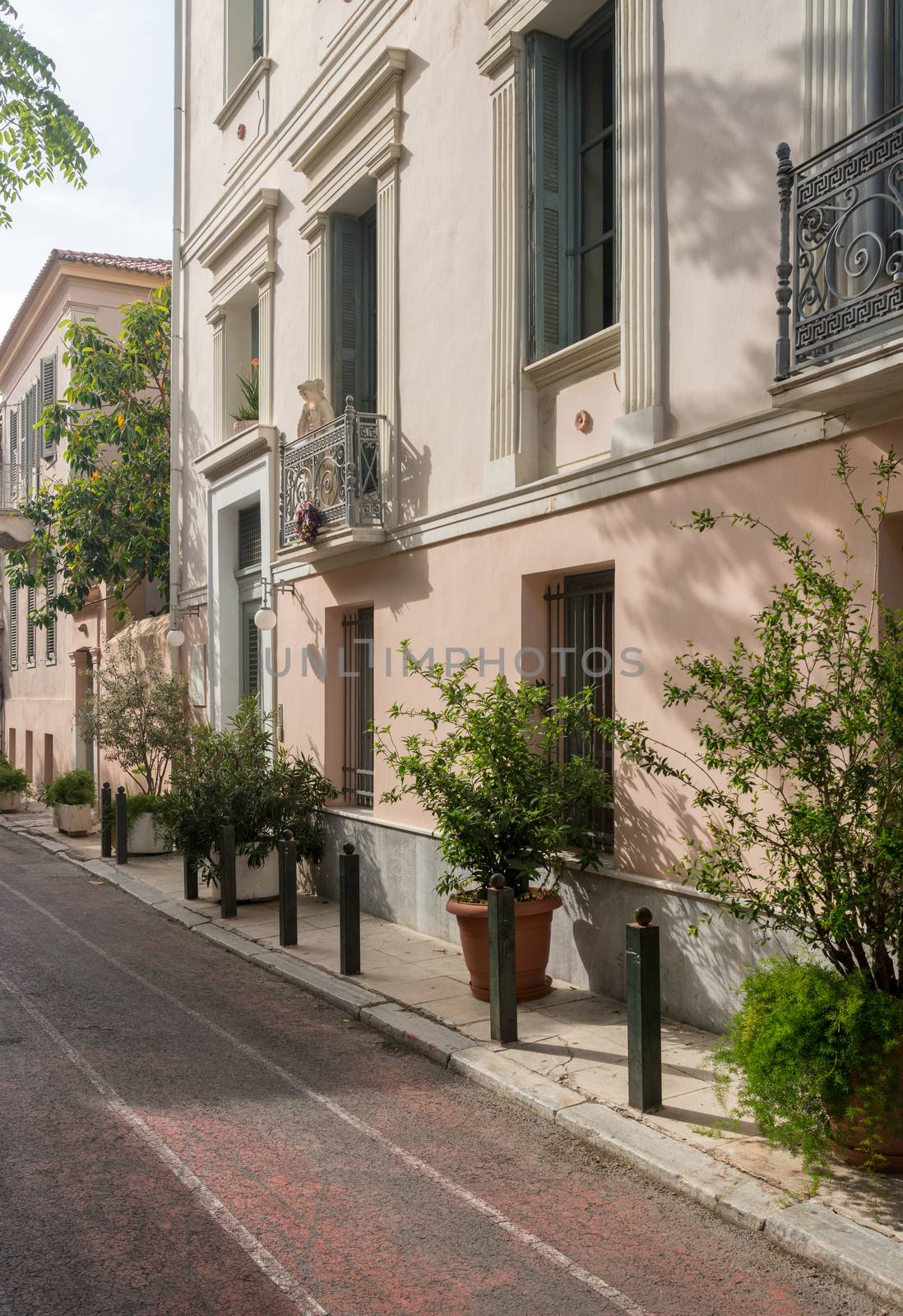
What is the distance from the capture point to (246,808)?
11.1m

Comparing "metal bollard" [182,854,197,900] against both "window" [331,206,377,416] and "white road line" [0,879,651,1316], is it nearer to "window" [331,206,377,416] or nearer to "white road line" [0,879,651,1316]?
"white road line" [0,879,651,1316]

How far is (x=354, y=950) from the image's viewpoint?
8289 mm

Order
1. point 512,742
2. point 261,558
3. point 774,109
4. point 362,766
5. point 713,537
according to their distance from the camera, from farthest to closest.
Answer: point 261,558
point 362,766
point 512,742
point 713,537
point 774,109

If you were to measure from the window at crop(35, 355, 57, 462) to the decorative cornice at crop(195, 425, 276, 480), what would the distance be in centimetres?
1006

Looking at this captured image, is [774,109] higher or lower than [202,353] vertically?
lower

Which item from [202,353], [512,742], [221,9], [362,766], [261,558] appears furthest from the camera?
[202,353]

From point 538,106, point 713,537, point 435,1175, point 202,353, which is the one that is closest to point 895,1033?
point 435,1175

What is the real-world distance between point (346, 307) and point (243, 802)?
5.41 meters

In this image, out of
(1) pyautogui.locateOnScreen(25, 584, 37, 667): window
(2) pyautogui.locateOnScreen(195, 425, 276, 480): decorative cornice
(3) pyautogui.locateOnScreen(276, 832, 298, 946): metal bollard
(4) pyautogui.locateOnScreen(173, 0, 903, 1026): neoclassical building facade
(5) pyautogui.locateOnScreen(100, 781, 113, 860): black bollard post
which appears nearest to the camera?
(4) pyautogui.locateOnScreen(173, 0, 903, 1026): neoclassical building facade

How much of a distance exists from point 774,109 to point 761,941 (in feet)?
14.6

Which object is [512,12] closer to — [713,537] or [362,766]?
[713,537]

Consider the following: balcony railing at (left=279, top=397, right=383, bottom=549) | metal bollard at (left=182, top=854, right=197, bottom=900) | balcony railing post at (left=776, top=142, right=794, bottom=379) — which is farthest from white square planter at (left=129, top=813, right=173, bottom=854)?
balcony railing post at (left=776, top=142, right=794, bottom=379)

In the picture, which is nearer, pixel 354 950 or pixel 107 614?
pixel 354 950

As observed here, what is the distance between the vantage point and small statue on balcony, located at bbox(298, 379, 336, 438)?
11945 mm
